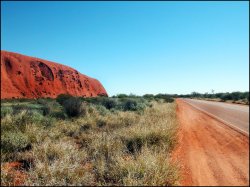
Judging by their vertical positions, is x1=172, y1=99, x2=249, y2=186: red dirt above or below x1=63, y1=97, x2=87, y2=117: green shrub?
below

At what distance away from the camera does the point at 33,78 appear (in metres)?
66.2

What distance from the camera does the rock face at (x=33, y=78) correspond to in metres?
59.6

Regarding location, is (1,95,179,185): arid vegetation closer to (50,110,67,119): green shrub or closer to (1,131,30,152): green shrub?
(1,131,30,152): green shrub

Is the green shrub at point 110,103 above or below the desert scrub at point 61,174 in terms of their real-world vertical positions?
above

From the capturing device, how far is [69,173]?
6211mm

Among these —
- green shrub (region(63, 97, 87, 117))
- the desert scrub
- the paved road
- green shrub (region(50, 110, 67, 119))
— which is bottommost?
the desert scrub

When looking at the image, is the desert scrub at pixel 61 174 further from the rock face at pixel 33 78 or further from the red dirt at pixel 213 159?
the rock face at pixel 33 78

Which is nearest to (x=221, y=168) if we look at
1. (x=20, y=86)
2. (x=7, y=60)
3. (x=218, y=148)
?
(x=218, y=148)

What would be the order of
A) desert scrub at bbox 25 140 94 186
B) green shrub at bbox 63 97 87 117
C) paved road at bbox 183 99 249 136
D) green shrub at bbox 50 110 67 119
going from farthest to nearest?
green shrub at bbox 63 97 87 117
green shrub at bbox 50 110 67 119
paved road at bbox 183 99 249 136
desert scrub at bbox 25 140 94 186

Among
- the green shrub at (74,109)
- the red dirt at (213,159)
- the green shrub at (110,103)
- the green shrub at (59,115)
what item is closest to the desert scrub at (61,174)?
the red dirt at (213,159)

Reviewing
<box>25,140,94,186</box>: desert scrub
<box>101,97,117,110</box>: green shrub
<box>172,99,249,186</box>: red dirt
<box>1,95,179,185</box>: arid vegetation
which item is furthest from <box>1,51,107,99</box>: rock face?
<box>25,140,94,186</box>: desert scrub

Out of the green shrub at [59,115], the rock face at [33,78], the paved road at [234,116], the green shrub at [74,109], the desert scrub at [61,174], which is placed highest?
the rock face at [33,78]

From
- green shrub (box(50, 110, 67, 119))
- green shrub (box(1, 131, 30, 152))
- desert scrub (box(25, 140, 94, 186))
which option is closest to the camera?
desert scrub (box(25, 140, 94, 186))

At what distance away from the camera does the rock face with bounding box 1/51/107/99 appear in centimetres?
5959
